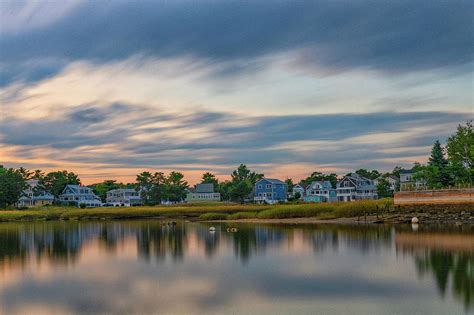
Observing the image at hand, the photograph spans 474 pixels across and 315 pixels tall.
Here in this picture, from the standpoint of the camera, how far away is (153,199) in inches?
5723

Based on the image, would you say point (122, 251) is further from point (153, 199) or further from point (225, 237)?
point (153, 199)

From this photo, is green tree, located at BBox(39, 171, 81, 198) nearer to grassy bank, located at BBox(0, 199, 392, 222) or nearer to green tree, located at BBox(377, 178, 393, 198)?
grassy bank, located at BBox(0, 199, 392, 222)

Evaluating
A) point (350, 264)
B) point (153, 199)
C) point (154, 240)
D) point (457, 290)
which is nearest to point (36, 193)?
point (153, 199)

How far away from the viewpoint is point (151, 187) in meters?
148

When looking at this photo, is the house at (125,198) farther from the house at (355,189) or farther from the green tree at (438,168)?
the green tree at (438,168)

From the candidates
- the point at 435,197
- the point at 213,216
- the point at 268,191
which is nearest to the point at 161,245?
the point at 435,197

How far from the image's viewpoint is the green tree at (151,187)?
473 feet

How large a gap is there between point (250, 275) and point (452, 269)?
33.9ft

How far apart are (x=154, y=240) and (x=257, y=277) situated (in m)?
24.7

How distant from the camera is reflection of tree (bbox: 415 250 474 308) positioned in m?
22.2

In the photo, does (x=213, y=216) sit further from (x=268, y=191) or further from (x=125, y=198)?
(x=125, y=198)

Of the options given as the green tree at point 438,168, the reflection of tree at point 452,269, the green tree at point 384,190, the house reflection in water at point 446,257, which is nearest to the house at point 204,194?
the green tree at point 384,190

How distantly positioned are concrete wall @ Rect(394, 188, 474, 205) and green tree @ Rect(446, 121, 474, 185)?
446 inches

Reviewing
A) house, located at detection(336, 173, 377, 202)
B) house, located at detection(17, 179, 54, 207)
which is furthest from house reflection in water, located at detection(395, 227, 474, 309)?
house, located at detection(17, 179, 54, 207)
